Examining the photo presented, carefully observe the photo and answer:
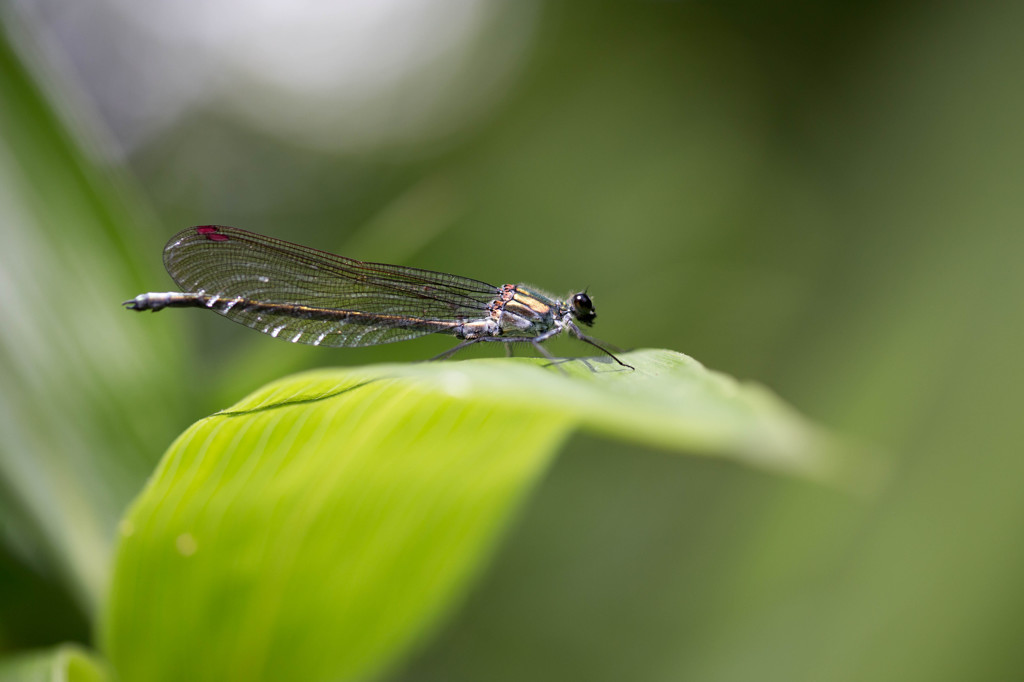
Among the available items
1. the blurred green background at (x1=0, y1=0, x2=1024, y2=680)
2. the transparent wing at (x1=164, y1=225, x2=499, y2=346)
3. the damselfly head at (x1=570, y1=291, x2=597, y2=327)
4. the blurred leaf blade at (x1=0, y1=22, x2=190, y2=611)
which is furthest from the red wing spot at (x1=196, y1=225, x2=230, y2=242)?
the damselfly head at (x1=570, y1=291, x2=597, y2=327)

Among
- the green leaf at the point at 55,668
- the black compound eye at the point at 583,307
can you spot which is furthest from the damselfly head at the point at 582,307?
the green leaf at the point at 55,668

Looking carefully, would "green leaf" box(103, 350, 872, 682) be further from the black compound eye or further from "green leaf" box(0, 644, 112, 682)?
the black compound eye

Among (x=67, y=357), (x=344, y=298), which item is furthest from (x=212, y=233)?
(x=67, y=357)

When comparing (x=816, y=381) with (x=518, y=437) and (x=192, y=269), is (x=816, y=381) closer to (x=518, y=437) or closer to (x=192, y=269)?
(x=518, y=437)

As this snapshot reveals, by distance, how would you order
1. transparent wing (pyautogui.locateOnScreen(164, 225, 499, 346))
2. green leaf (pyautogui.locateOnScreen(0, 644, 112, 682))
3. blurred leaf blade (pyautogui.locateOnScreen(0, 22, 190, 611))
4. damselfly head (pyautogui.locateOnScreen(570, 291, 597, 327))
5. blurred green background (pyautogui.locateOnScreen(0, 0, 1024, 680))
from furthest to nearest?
damselfly head (pyautogui.locateOnScreen(570, 291, 597, 327)) → transparent wing (pyautogui.locateOnScreen(164, 225, 499, 346)) → blurred green background (pyautogui.locateOnScreen(0, 0, 1024, 680)) → blurred leaf blade (pyautogui.locateOnScreen(0, 22, 190, 611)) → green leaf (pyautogui.locateOnScreen(0, 644, 112, 682))

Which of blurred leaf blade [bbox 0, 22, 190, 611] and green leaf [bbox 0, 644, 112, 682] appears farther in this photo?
blurred leaf blade [bbox 0, 22, 190, 611]

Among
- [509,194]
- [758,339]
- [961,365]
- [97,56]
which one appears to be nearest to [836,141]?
[758,339]

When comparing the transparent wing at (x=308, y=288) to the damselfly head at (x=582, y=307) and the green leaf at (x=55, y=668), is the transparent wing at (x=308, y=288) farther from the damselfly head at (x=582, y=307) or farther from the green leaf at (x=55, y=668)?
the green leaf at (x=55, y=668)
